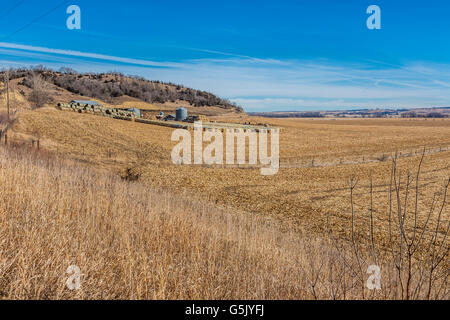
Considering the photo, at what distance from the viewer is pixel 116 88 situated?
112750 millimetres

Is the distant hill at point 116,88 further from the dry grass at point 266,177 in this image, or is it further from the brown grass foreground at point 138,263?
the brown grass foreground at point 138,263

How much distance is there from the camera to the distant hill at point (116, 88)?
311ft

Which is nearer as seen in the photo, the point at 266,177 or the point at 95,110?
the point at 266,177

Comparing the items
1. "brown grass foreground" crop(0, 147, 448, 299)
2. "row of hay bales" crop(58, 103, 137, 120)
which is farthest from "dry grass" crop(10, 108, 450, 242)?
Answer: "brown grass foreground" crop(0, 147, 448, 299)

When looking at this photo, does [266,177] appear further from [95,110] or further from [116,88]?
[116,88]

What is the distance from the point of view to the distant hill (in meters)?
94.8

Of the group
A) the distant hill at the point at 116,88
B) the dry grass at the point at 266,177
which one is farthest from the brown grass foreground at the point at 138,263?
the distant hill at the point at 116,88

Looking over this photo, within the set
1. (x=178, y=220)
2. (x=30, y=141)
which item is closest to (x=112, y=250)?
(x=178, y=220)

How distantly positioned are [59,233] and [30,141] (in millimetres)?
26221

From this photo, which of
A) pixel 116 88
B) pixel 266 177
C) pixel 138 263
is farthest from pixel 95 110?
pixel 116 88

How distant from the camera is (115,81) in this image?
412 feet

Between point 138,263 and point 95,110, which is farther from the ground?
point 95,110

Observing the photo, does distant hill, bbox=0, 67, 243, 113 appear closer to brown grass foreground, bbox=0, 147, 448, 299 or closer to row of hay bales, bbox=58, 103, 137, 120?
row of hay bales, bbox=58, 103, 137, 120
